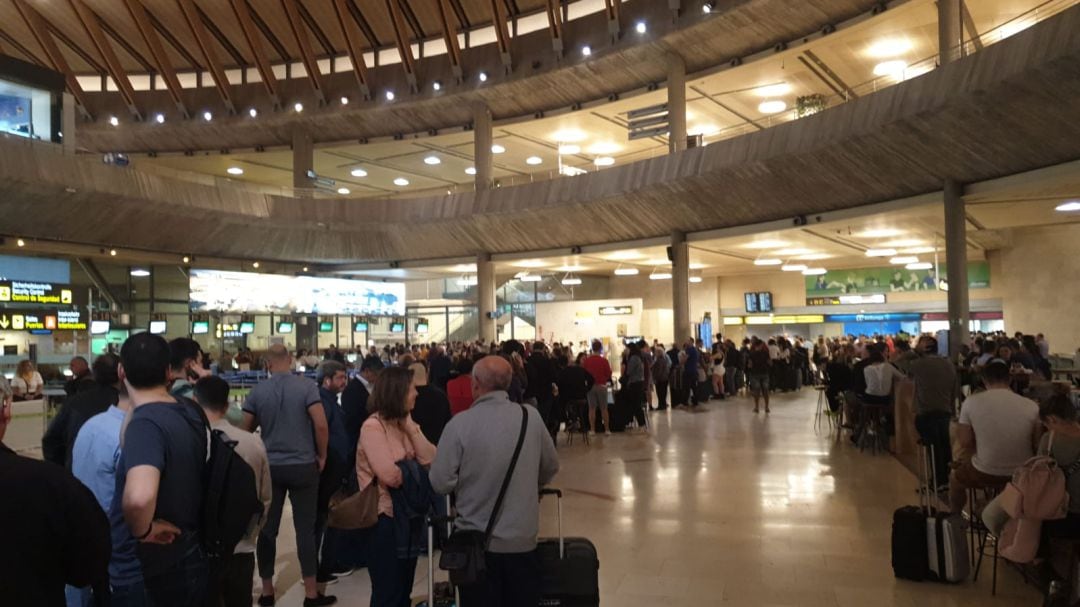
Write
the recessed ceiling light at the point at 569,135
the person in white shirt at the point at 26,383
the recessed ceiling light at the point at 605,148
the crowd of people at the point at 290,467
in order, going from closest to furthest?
the crowd of people at the point at 290,467, the person in white shirt at the point at 26,383, the recessed ceiling light at the point at 569,135, the recessed ceiling light at the point at 605,148

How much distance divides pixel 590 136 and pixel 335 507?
22.4m

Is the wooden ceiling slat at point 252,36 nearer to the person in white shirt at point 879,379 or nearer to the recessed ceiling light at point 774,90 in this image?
the recessed ceiling light at point 774,90

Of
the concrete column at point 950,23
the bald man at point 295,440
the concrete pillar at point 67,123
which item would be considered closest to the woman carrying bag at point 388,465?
the bald man at point 295,440

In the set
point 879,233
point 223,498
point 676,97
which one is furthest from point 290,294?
point 223,498

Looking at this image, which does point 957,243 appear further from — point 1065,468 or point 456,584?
point 456,584

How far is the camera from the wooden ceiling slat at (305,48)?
20.7m

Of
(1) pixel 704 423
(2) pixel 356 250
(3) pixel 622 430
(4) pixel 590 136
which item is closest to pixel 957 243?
(1) pixel 704 423

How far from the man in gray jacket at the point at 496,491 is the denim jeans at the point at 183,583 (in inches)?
38.6

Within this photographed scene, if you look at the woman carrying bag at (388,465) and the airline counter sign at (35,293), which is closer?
the woman carrying bag at (388,465)

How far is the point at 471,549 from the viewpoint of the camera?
3.09m

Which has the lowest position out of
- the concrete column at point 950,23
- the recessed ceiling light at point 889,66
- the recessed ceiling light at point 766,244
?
the recessed ceiling light at point 766,244

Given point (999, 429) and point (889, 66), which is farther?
point (889, 66)

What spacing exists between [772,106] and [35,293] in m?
20.1

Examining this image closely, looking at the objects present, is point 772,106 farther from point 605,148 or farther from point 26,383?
point 26,383
